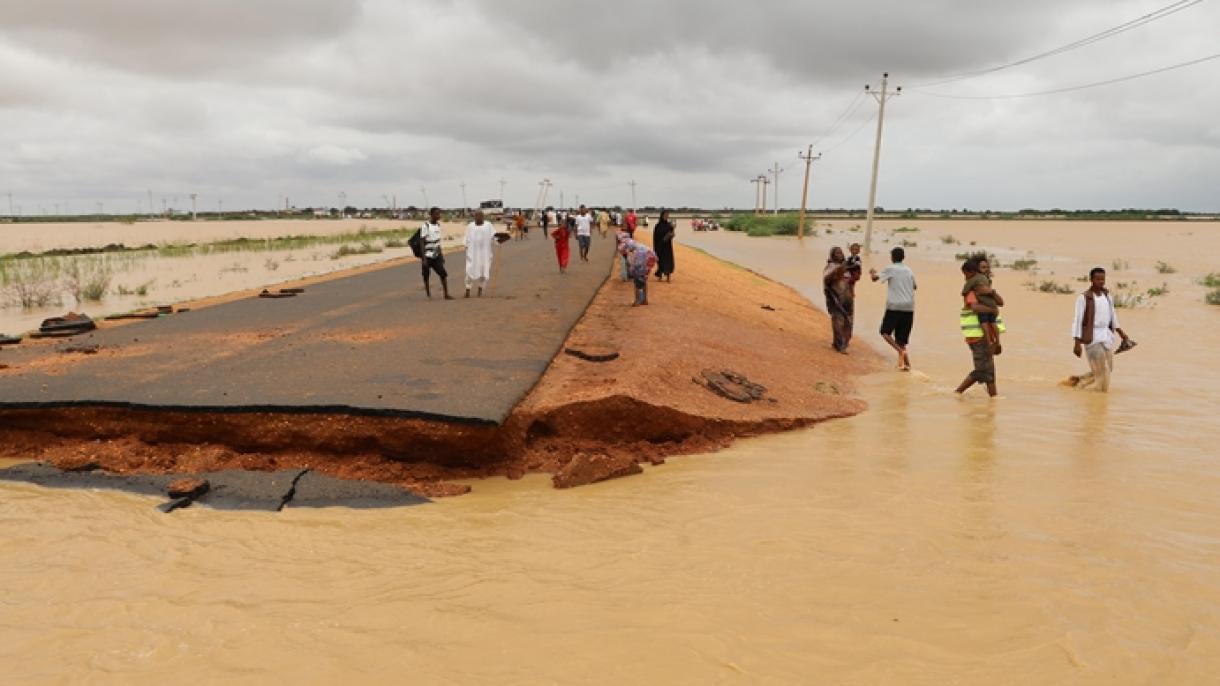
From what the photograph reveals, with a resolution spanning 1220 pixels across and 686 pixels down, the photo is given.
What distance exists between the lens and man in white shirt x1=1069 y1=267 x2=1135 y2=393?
30.2ft

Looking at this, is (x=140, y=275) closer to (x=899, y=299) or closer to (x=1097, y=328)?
(x=899, y=299)

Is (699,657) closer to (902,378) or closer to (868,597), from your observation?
(868,597)

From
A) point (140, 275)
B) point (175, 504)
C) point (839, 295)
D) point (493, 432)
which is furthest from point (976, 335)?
point (140, 275)

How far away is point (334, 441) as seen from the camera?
6.30 meters

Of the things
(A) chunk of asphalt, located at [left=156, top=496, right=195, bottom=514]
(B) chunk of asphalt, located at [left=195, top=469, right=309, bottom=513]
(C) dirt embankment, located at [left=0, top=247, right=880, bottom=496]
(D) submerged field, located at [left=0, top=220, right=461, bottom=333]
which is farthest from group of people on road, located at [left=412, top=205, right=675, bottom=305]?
(D) submerged field, located at [left=0, top=220, right=461, bottom=333]

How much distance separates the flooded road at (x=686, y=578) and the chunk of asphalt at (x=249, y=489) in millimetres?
220

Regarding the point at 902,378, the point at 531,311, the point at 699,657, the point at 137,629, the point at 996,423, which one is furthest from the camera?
the point at 531,311

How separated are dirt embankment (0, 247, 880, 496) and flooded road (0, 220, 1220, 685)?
336mm

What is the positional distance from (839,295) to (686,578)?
907 centimetres

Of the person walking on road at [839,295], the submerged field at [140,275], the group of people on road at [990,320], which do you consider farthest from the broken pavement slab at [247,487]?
the submerged field at [140,275]

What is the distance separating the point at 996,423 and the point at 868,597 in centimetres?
505

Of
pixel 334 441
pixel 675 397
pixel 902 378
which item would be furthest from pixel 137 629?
pixel 902 378

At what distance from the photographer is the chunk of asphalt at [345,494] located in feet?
18.4

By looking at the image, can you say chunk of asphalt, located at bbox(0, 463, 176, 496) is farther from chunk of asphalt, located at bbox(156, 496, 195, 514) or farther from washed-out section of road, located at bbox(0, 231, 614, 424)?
washed-out section of road, located at bbox(0, 231, 614, 424)
